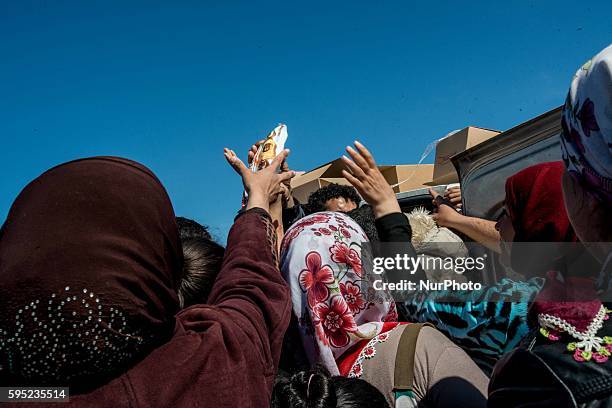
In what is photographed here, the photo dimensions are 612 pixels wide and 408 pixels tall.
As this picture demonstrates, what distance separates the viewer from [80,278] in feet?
2.90

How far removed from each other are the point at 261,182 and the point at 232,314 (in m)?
0.65

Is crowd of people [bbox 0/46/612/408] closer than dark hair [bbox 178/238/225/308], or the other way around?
crowd of people [bbox 0/46/612/408]

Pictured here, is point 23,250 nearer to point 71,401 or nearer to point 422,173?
point 71,401

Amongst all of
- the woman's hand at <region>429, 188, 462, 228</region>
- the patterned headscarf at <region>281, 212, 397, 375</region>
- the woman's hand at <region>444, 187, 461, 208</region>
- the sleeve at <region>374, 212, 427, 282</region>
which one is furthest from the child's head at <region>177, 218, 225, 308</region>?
the woman's hand at <region>444, 187, 461, 208</region>

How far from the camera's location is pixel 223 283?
1289mm

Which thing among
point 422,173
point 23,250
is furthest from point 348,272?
point 422,173

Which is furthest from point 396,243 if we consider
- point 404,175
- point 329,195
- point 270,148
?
point 404,175

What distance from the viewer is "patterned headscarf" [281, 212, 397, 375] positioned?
175cm

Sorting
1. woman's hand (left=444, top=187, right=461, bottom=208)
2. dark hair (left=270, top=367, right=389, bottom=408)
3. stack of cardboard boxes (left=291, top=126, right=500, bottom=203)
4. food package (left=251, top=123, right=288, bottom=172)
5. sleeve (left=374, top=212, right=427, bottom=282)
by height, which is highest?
stack of cardboard boxes (left=291, top=126, right=500, bottom=203)

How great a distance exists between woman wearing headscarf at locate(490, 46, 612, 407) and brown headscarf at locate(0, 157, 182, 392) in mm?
654

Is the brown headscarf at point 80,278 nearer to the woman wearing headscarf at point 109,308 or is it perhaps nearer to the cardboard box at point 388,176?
the woman wearing headscarf at point 109,308

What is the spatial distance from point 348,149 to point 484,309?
2.79ft

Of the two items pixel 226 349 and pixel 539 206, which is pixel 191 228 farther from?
pixel 539 206

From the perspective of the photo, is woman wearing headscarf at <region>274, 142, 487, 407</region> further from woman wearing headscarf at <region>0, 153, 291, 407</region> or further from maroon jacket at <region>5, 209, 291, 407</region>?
woman wearing headscarf at <region>0, 153, 291, 407</region>
